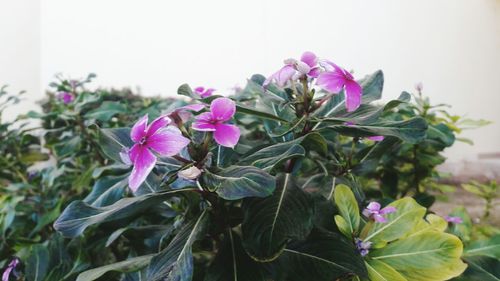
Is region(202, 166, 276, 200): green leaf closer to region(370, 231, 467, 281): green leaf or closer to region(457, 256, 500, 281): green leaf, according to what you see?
region(370, 231, 467, 281): green leaf

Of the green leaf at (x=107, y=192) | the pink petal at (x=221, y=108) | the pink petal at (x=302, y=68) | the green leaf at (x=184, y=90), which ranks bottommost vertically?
the green leaf at (x=107, y=192)

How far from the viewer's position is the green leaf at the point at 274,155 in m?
0.50

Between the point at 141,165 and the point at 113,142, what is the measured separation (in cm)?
23

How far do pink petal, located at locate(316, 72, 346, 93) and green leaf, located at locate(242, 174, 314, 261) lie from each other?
0.18m

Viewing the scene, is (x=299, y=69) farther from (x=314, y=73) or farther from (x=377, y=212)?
(x=377, y=212)

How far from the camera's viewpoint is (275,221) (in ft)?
1.61

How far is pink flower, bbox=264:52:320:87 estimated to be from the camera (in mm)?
563

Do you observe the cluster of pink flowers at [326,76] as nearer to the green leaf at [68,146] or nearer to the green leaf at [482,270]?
the green leaf at [482,270]

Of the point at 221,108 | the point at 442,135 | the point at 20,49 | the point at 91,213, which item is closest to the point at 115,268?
the point at 91,213

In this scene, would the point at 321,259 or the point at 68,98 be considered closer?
the point at 321,259

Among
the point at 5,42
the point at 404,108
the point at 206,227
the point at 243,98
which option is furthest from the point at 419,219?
the point at 5,42

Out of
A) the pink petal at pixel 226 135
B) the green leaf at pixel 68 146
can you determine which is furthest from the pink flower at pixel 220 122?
the green leaf at pixel 68 146

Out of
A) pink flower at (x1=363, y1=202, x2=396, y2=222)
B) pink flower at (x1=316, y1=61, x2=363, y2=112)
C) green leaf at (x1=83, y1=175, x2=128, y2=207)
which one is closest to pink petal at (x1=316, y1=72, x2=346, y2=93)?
pink flower at (x1=316, y1=61, x2=363, y2=112)

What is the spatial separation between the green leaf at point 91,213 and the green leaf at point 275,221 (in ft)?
0.42
